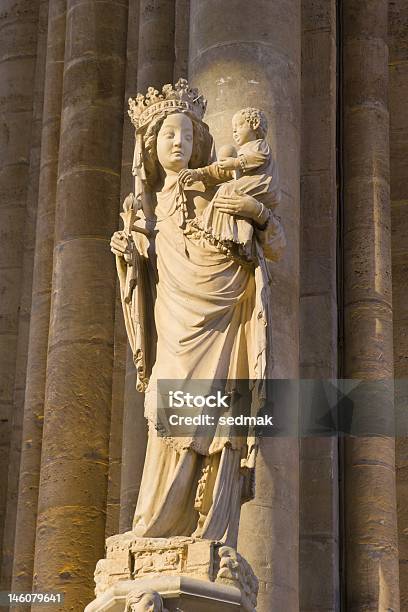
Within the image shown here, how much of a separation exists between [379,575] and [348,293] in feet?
6.67

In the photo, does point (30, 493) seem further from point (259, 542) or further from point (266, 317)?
point (266, 317)

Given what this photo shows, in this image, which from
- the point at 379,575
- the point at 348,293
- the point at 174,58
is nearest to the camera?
the point at 379,575

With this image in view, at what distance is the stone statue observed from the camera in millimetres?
7598

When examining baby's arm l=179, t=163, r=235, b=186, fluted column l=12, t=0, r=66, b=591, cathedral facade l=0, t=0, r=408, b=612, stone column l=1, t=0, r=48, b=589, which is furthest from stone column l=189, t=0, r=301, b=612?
stone column l=1, t=0, r=48, b=589

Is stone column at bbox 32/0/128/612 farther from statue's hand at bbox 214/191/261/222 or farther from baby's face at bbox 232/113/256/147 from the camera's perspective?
statue's hand at bbox 214/191/261/222

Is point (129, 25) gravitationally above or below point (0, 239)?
above

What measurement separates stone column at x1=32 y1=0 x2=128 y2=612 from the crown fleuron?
350 centimetres

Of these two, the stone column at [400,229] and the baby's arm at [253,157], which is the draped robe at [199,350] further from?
the stone column at [400,229]

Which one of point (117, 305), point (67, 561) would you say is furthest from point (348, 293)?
point (67, 561)

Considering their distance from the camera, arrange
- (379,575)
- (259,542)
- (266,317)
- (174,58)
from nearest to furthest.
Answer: (266,317) < (259,542) < (379,575) < (174,58)

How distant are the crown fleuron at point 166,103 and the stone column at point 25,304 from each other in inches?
185

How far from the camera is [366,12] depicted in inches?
488

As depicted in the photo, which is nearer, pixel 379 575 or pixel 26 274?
pixel 379 575

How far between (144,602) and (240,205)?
2088mm
